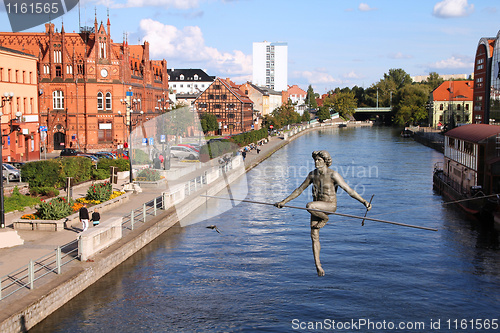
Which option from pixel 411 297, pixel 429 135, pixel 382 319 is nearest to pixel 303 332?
pixel 382 319

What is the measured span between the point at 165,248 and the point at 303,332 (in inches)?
416

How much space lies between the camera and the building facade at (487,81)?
79.4 metres

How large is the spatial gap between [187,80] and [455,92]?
7368 centimetres

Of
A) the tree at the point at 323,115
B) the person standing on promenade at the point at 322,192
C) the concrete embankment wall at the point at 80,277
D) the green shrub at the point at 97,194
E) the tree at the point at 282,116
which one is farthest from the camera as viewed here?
the tree at the point at 323,115

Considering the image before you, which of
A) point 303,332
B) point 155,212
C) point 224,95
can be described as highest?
point 224,95

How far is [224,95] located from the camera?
364ft

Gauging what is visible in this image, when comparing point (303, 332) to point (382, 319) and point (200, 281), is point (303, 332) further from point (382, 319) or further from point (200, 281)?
point (200, 281)

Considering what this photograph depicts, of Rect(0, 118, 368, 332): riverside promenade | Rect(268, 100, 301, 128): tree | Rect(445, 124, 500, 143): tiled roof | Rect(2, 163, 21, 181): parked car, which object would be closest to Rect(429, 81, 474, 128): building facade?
Rect(268, 100, 301, 128): tree

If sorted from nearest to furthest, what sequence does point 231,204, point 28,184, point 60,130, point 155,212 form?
point 155,212 → point 28,184 → point 231,204 → point 60,130

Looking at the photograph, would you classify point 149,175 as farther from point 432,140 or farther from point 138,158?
point 432,140

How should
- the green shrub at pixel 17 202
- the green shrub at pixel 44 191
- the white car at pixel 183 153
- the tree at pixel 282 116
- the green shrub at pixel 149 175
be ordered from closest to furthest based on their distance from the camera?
the green shrub at pixel 17 202
the green shrub at pixel 44 191
the green shrub at pixel 149 175
the white car at pixel 183 153
the tree at pixel 282 116

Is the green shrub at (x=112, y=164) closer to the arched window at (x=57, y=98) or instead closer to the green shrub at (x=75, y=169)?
the green shrub at (x=75, y=169)

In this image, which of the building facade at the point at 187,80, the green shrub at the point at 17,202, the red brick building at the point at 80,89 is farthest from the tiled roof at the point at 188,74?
the green shrub at the point at 17,202

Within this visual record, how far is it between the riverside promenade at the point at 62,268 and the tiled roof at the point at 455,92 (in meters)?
111
